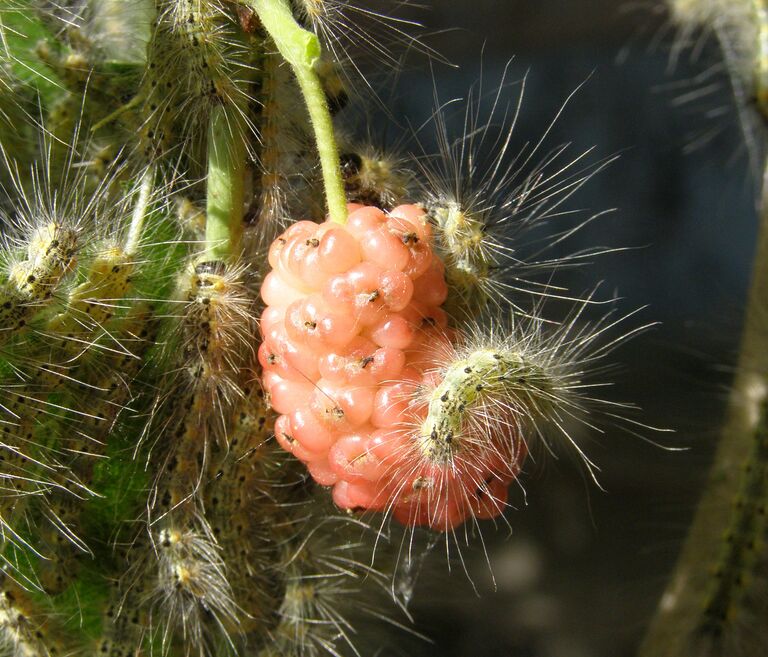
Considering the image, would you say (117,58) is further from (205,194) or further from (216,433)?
(216,433)

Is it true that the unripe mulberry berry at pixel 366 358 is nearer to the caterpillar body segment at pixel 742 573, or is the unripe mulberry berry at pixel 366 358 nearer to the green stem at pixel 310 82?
the green stem at pixel 310 82

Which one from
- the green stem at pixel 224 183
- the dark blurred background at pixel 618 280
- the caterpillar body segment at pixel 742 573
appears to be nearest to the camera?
the green stem at pixel 224 183

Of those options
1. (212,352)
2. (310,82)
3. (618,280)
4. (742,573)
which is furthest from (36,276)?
(618,280)

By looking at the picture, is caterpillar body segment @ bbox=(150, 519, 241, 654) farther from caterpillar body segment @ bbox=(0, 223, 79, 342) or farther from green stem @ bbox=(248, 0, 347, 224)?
green stem @ bbox=(248, 0, 347, 224)

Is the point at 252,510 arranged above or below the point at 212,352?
below

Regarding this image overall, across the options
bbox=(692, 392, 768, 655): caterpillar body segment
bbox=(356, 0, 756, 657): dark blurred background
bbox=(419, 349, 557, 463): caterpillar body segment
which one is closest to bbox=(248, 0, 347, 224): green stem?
bbox=(419, 349, 557, 463): caterpillar body segment

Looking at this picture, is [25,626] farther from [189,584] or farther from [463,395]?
[463,395]

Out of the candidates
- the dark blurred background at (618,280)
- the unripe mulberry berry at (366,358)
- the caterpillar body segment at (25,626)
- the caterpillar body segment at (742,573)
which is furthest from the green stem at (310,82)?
the dark blurred background at (618,280)
